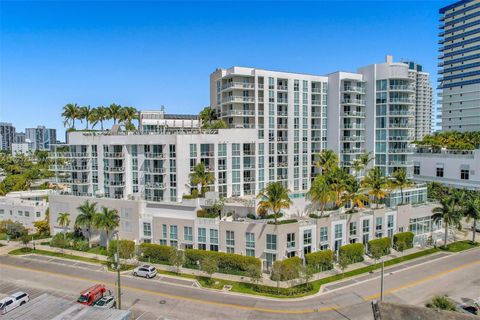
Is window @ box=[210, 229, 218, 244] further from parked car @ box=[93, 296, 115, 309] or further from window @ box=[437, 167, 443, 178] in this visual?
window @ box=[437, 167, 443, 178]

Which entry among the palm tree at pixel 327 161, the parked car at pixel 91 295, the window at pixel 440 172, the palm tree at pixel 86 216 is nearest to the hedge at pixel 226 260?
the parked car at pixel 91 295

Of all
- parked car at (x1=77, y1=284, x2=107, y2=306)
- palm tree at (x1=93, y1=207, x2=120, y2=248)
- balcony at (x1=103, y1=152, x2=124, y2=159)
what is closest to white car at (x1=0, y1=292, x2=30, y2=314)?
parked car at (x1=77, y1=284, x2=107, y2=306)

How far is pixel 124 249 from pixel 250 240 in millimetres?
20164

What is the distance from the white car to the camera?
39.2 meters

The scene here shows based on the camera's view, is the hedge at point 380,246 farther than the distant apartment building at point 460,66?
No

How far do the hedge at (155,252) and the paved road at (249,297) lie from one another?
17.9 feet

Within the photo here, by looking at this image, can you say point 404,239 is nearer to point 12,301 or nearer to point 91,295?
point 91,295

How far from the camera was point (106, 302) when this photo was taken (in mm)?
39938

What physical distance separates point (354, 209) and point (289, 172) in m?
20.6

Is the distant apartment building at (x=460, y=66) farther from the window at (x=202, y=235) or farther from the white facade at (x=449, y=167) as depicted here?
the window at (x=202, y=235)

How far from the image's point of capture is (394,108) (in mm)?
75875

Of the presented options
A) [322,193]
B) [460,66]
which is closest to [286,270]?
[322,193]

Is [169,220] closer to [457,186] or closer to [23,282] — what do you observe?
[23,282]

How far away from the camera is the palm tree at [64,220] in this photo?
2518 inches
